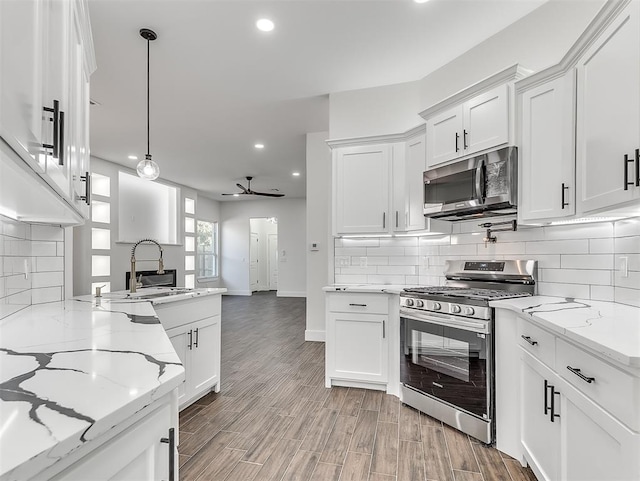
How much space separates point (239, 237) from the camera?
1070cm

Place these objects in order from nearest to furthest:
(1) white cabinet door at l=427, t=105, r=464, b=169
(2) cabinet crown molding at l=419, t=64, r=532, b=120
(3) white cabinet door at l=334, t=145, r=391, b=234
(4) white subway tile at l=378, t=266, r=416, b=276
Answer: (2) cabinet crown molding at l=419, t=64, r=532, b=120, (1) white cabinet door at l=427, t=105, r=464, b=169, (3) white cabinet door at l=334, t=145, r=391, b=234, (4) white subway tile at l=378, t=266, r=416, b=276

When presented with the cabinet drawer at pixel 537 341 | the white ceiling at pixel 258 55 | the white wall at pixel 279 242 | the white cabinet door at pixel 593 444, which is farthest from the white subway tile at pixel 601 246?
the white wall at pixel 279 242

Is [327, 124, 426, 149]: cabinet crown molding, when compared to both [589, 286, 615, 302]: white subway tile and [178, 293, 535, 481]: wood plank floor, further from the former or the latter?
[178, 293, 535, 481]: wood plank floor

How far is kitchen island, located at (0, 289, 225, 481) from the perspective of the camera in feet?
1.88

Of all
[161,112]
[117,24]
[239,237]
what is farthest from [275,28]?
[239,237]

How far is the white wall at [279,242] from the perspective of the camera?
10000 mm

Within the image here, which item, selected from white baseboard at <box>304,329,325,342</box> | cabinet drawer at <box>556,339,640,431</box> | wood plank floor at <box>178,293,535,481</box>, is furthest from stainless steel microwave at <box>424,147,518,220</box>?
white baseboard at <box>304,329,325,342</box>

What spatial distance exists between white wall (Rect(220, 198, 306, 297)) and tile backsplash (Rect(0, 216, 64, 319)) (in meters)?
7.62

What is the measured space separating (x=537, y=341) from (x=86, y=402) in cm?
190

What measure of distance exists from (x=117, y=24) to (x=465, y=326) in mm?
3287

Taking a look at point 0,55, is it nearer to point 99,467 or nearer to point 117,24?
point 99,467

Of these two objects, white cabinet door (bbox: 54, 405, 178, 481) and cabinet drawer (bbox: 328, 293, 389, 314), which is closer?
white cabinet door (bbox: 54, 405, 178, 481)

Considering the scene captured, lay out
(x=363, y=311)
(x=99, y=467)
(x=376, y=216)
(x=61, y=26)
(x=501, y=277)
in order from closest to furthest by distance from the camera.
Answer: (x=99, y=467) → (x=61, y=26) → (x=501, y=277) → (x=363, y=311) → (x=376, y=216)

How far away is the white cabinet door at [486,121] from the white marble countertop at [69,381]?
2.36 meters
